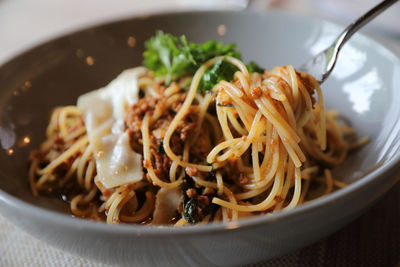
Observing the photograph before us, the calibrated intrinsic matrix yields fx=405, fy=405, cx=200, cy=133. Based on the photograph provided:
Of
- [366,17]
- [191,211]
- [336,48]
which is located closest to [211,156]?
[191,211]

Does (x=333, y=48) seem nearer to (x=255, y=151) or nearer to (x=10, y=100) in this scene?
(x=255, y=151)

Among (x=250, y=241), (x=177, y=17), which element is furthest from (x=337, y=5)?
(x=250, y=241)

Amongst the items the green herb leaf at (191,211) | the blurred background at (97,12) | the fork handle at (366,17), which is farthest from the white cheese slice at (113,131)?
the blurred background at (97,12)

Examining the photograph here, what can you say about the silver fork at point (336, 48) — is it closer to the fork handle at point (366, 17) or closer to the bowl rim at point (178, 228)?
the fork handle at point (366, 17)

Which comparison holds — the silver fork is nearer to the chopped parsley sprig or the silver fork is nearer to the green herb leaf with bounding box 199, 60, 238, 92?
the chopped parsley sprig

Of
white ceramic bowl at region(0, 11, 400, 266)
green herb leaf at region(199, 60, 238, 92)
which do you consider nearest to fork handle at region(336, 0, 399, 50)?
white ceramic bowl at region(0, 11, 400, 266)

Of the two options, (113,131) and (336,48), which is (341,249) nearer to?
(336,48)
